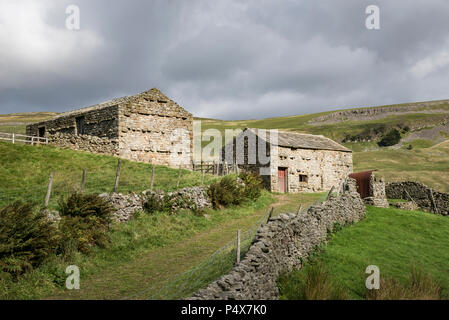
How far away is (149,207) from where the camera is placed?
15.5 metres

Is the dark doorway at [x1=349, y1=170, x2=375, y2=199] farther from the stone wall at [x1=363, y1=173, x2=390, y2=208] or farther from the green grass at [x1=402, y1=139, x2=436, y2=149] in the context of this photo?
the green grass at [x1=402, y1=139, x2=436, y2=149]

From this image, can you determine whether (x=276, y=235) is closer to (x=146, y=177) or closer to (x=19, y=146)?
(x=146, y=177)

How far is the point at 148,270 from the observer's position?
413 inches

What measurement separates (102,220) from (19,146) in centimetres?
1622

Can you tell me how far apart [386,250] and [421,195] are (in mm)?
17768

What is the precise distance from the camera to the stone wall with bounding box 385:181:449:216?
26625 millimetres

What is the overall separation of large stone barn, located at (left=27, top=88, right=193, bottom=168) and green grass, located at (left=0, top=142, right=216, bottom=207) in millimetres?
2156

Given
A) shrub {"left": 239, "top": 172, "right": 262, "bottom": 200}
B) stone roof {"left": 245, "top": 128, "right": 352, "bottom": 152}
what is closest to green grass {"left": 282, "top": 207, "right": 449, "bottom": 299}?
shrub {"left": 239, "top": 172, "right": 262, "bottom": 200}

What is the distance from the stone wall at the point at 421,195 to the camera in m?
26.6

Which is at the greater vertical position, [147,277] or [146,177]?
[146,177]

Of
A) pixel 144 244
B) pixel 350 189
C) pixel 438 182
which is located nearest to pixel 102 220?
pixel 144 244

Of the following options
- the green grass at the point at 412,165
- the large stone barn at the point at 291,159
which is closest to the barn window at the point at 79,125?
the large stone barn at the point at 291,159
